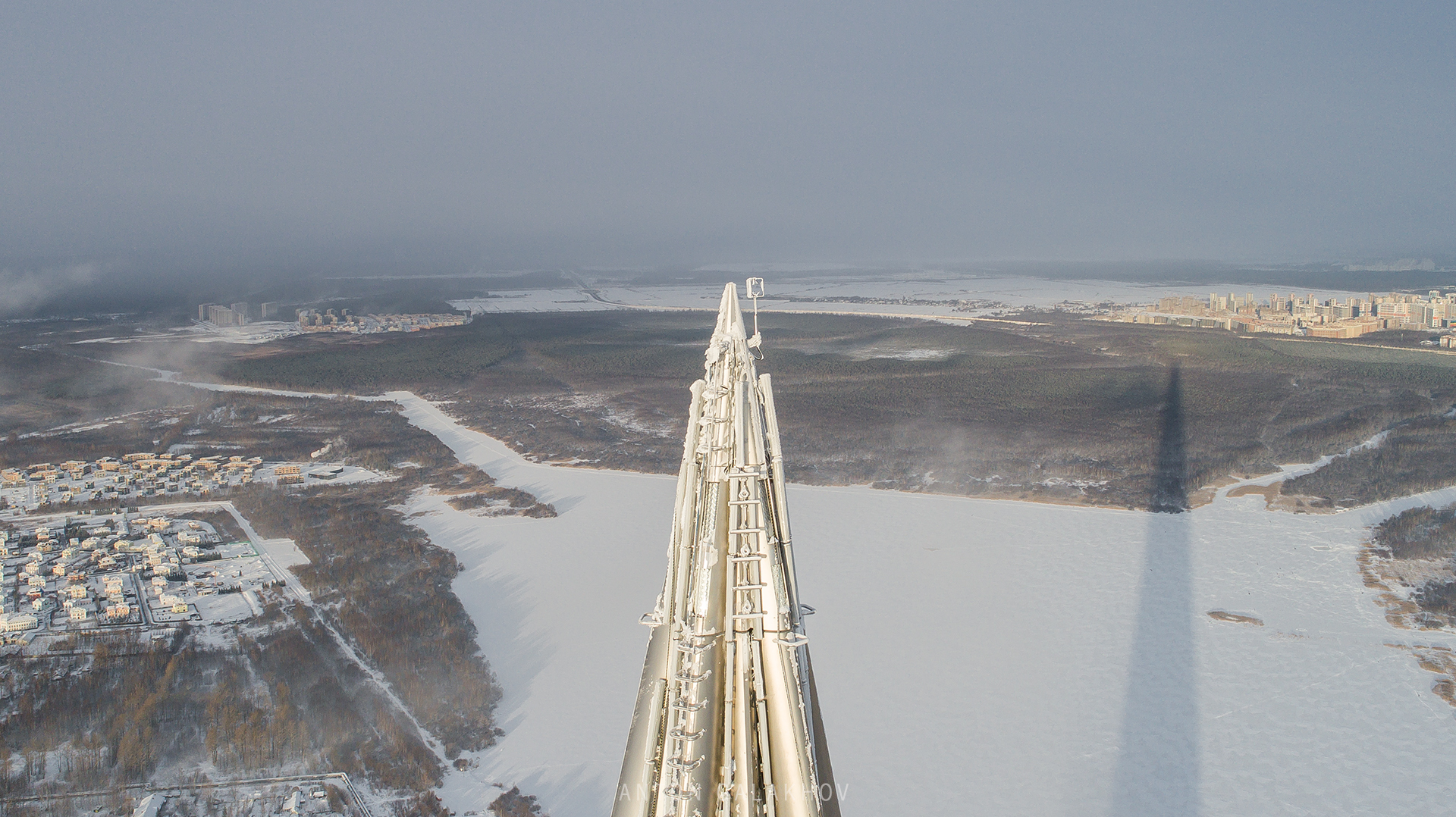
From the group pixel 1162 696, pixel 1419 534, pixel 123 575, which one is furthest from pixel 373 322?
pixel 1162 696

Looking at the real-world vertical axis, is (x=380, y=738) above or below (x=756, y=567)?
below

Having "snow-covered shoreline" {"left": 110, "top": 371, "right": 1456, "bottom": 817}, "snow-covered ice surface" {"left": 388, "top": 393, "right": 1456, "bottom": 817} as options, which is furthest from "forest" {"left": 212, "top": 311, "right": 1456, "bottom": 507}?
"snow-covered ice surface" {"left": 388, "top": 393, "right": 1456, "bottom": 817}

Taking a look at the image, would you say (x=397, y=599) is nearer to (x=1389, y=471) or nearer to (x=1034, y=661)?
(x=1034, y=661)

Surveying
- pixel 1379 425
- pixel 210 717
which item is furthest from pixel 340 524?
pixel 1379 425

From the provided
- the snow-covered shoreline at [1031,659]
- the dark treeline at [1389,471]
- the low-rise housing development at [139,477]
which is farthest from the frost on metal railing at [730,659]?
the low-rise housing development at [139,477]

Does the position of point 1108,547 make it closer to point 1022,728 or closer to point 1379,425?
point 1022,728

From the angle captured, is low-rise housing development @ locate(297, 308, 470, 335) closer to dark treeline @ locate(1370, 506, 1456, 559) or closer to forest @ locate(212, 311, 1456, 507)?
forest @ locate(212, 311, 1456, 507)
